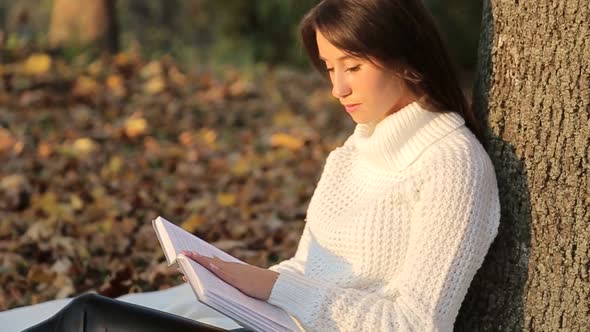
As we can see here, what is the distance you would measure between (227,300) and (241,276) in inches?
7.2

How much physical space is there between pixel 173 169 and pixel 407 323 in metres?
3.93

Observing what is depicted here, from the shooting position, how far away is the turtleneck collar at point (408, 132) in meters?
2.35

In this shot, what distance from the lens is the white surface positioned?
3.03 meters

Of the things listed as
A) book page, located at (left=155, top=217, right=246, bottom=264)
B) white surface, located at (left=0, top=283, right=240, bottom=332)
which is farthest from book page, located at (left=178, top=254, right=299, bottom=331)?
white surface, located at (left=0, top=283, right=240, bottom=332)

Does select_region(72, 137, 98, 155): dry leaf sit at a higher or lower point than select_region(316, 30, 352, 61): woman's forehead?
lower

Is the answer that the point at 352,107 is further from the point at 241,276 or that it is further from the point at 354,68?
the point at 241,276

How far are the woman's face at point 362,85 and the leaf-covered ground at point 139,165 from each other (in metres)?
1.69

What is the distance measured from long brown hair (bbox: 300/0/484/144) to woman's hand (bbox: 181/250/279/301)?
0.57 m

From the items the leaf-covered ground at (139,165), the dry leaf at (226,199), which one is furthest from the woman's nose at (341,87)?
the dry leaf at (226,199)

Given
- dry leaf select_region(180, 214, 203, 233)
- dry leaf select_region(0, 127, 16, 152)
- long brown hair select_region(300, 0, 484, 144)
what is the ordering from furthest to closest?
1. dry leaf select_region(0, 127, 16, 152)
2. dry leaf select_region(180, 214, 203, 233)
3. long brown hair select_region(300, 0, 484, 144)

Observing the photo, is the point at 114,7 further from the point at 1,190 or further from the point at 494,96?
the point at 494,96

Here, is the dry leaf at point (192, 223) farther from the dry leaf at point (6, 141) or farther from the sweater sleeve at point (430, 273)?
the sweater sleeve at point (430, 273)

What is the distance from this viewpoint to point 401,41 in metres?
2.33

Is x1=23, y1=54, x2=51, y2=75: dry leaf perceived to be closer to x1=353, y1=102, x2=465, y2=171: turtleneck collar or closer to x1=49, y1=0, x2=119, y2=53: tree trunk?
x1=49, y1=0, x2=119, y2=53: tree trunk
